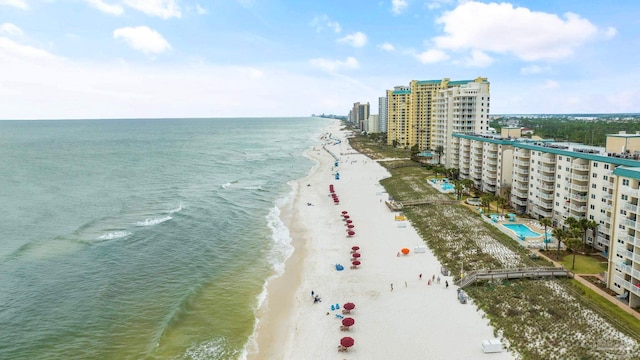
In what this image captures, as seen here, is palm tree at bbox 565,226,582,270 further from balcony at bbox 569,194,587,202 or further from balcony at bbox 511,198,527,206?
balcony at bbox 511,198,527,206

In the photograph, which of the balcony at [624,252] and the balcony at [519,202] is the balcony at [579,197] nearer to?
the balcony at [519,202]

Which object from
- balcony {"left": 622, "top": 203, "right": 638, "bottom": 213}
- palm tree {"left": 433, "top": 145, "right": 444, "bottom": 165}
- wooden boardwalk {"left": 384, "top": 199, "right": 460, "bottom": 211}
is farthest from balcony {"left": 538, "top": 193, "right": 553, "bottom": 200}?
palm tree {"left": 433, "top": 145, "right": 444, "bottom": 165}

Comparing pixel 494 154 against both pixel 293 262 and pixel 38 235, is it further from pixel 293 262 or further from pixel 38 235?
pixel 38 235

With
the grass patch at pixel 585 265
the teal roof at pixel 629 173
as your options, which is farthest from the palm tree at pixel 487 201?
the teal roof at pixel 629 173

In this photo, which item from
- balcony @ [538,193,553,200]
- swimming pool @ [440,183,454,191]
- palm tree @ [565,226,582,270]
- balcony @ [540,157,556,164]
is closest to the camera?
palm tree @ [565,226,582,270]

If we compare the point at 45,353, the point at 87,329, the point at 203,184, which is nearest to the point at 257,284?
the point at 87,329
